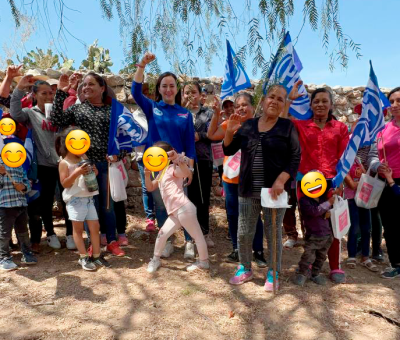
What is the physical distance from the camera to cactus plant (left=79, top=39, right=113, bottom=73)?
21.7 feet

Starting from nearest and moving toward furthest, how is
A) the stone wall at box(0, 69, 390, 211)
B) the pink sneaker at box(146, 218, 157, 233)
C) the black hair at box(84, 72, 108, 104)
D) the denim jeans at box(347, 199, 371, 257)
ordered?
the black hair at box(84, 72, 108, 104) < the denim jeans at box(347, 199, 371, 257) < the pink sneaker at box(146, 218, 157, 233) < the stone wall at box(0, 69, 390, 211)

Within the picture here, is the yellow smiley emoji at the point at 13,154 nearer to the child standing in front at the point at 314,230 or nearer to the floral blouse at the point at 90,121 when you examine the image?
the floral blouse at the point at 90,121

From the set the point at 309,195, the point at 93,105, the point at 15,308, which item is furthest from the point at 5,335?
the point at 309,195

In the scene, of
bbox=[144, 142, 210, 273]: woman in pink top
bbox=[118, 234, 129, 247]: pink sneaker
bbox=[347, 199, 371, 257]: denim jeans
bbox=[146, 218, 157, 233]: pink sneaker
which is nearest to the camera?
bbox=[144, 142, 210, 273]: woman in pink top

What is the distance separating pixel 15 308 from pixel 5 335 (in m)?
0.42

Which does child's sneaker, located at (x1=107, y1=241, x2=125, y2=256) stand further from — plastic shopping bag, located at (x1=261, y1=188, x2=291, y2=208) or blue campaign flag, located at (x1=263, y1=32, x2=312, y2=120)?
blue campaign flag, located at (x1=263, y1=32, x2=312, y2=120)

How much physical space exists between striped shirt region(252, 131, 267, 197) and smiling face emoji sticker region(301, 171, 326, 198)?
372 mm

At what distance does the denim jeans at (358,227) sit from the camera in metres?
4.36

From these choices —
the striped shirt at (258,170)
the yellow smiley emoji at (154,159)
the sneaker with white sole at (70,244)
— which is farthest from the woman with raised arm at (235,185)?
the sneaker with white sole at (70,244)

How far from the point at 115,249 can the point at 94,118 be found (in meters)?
1.53

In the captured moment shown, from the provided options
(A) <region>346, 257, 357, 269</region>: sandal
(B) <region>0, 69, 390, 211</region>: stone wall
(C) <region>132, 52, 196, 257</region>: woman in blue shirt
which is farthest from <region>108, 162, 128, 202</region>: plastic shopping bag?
(A) <region>346, 257, 357, 269</region>: sandal

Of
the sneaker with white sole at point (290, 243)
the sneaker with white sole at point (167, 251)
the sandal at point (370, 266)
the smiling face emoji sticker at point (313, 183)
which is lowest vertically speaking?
the sandal at point (370, 266)

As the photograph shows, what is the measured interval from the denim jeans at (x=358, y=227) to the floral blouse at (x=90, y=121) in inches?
117

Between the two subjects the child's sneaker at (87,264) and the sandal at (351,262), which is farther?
the sandal at (351,262)
